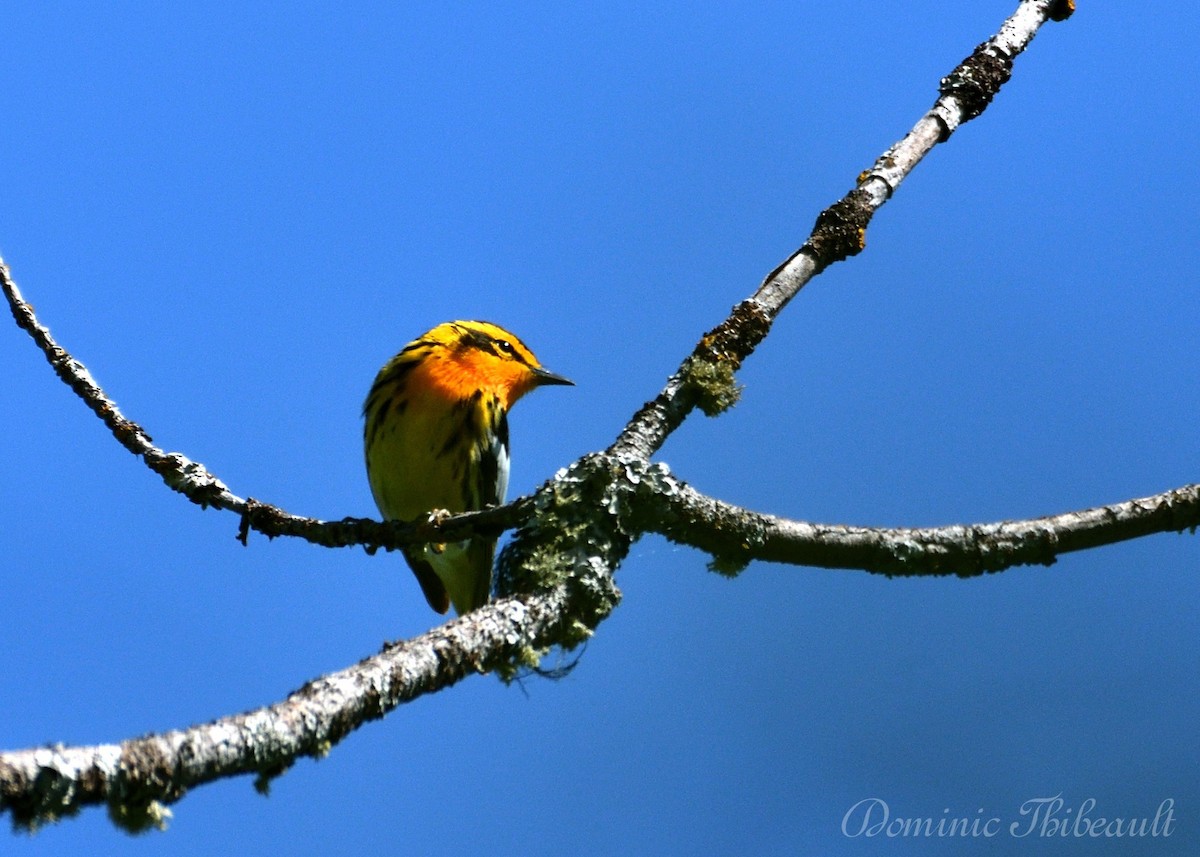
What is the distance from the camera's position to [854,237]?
3.08 m

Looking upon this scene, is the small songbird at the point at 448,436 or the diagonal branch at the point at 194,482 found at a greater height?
the small songbird at the point at 448,436

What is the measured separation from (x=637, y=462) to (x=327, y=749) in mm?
1108

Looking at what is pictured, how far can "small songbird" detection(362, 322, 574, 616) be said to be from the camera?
564 centimetres

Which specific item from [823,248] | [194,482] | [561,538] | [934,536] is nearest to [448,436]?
[194,482]

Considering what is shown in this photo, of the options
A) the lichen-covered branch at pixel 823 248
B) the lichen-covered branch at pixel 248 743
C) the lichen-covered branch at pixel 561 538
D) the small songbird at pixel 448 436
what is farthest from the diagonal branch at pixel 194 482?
the small songbird at pixel 448 436

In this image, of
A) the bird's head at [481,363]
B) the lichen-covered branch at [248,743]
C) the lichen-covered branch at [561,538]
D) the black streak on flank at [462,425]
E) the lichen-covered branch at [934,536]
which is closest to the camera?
Answer: the lichen-covered branch at [248,743]

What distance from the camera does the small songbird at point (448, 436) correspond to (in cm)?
564

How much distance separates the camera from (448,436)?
5.63 metres

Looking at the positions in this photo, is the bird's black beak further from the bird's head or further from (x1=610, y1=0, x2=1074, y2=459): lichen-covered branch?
(x1=610, y1=0, x2=1074, y2=459): lichen-covered branch

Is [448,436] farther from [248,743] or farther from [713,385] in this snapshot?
[248,743]

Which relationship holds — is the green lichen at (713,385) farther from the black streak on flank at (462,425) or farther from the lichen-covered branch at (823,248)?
the black streak on flank at (462,425)

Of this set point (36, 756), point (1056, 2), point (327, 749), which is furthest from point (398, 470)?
point (36, 756)

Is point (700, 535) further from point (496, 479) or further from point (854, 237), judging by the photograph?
point (496, 479)

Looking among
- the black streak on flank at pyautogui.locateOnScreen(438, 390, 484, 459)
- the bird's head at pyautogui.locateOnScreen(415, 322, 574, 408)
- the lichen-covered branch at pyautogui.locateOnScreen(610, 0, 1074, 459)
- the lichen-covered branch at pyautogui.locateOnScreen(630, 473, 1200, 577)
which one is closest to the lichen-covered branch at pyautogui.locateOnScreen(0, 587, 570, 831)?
the lichen-covered branch at pyautogui.locateOnScreen(630, 473, 1200, 577)
